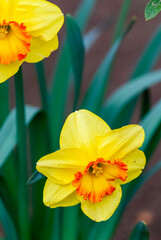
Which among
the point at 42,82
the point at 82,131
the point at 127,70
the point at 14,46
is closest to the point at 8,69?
the point at 14,46

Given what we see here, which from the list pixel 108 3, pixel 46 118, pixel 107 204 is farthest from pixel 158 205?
pixel 108 3

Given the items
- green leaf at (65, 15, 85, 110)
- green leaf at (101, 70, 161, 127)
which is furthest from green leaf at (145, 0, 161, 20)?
green leaf at (101, 70, 161, 127)

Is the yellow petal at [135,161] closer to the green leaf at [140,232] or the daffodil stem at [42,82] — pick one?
the green leaf at [140,232]

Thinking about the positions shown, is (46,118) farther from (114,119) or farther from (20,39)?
(20,39)

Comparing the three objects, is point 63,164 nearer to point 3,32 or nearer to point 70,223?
point 3,32

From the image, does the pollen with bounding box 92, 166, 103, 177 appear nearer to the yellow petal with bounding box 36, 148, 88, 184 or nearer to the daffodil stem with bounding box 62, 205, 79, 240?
the yellow petal with bounding box 36, 148, 88, 184
